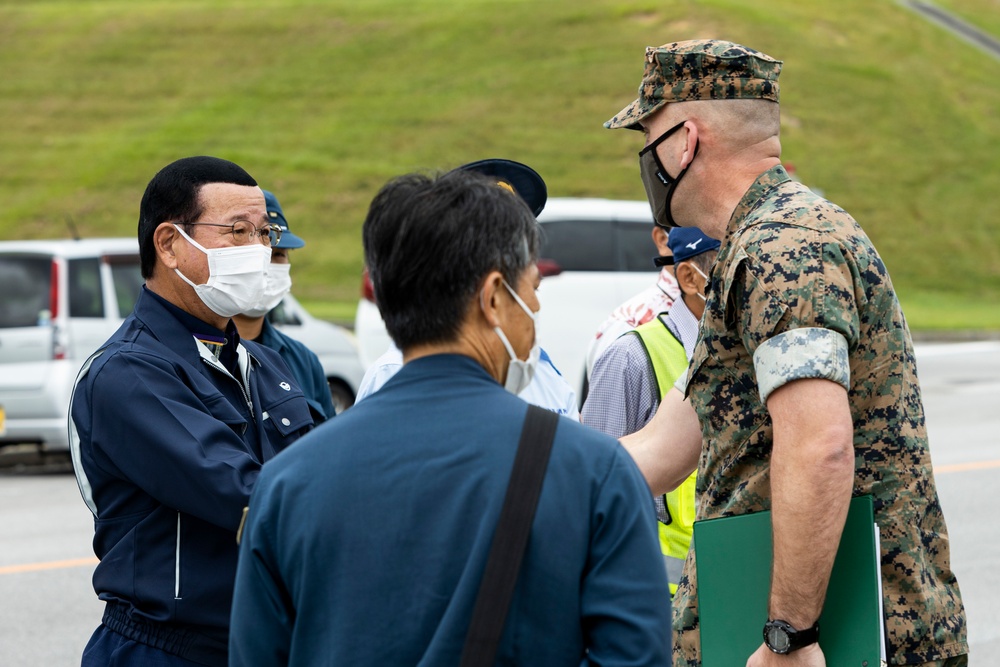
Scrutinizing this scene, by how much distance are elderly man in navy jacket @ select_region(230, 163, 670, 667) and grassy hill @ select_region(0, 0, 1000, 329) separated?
66.3 feet

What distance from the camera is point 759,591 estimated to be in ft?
7.92

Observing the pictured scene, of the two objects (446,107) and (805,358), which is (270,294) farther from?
(446,107)

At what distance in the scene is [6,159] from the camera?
110 feet

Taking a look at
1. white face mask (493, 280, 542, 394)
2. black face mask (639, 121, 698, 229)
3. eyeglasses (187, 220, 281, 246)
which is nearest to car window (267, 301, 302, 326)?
eyeglasses (187, 220, 281, 246)

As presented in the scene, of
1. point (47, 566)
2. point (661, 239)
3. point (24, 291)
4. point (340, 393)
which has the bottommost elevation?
point (340, 393)

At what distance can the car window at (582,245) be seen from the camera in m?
11.3

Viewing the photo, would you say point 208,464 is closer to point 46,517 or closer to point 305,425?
point 305,425

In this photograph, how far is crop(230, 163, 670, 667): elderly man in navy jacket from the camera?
1.76 metres

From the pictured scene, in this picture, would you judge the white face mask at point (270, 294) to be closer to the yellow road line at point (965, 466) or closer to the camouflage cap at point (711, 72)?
the camouflage cap at point (711, 72)

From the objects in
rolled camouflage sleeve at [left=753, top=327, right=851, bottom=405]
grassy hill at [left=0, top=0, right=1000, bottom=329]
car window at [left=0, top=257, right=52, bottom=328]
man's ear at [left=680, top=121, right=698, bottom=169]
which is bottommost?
→ grassy hill at [left=0, top=0, right=1000, bottom=329]

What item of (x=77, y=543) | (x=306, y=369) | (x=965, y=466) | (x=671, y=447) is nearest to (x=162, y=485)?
(x=671, y=447)

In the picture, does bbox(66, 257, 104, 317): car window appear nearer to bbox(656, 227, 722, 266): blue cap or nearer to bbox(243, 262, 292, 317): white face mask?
bbox(243, 262, 292, 317): white face mask

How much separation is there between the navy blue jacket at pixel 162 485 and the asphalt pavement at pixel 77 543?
3275 millimetres

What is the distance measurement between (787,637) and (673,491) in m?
1.09
